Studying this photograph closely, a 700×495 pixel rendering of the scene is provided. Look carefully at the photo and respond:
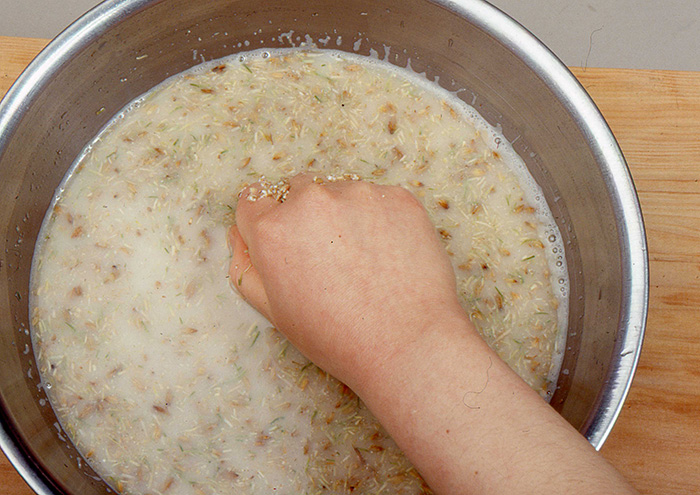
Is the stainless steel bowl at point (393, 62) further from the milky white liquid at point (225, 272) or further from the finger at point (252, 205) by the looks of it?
the finger at point (252, 205)

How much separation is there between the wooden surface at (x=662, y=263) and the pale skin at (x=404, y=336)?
0.56 metres

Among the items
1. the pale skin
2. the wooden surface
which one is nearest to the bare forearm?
the pale skin

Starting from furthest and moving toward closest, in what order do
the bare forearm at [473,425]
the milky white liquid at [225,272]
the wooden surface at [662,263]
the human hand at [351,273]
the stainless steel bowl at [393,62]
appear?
the wooden surface at [662,263] < the milky white liquid at [225,272] < the stainless steel bowl at [393,62] < the human hand at [351,273] < the bare forearm at [473,425]

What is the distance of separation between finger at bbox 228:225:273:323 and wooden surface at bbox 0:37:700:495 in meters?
0.59

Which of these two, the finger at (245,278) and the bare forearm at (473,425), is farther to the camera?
the finger at (245,278)

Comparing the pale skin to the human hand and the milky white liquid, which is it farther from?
the milky white liquid

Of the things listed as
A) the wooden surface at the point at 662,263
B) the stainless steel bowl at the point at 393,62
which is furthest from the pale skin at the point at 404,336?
the wooden surface at the point at 662,263

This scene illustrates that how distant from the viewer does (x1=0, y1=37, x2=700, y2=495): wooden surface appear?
1149 millimetres

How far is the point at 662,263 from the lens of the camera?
119 centimetres

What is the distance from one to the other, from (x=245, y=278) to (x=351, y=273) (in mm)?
236

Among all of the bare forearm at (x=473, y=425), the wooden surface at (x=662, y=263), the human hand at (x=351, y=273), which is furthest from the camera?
the wooden surface at (x=662, y=263)

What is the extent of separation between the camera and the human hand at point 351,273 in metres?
0.81

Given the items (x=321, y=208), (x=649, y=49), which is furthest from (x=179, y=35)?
(x=649, y=49)

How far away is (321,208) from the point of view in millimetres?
884
